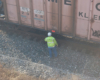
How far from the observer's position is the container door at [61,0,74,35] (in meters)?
8.68

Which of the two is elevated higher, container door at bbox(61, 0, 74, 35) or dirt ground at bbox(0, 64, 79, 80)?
container door at bbox(61, 0, 74, 35)

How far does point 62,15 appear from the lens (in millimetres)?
9117

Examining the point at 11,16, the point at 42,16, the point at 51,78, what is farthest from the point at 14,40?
the point at 51,78

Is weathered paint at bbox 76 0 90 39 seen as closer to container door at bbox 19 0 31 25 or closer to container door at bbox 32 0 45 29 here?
container door at bbox 32 0 45 29

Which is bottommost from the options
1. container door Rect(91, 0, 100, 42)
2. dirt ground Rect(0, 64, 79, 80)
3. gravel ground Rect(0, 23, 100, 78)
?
dirt ground Rect(0, 64, 79, 80)

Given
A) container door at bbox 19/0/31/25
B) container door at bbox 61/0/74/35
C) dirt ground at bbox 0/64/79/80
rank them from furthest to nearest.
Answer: container door at bbox 19/0/31/25
container door at bbox 61/0/74/35
dirt ground at bbox 0/64/79/80

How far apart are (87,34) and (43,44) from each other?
2745mm

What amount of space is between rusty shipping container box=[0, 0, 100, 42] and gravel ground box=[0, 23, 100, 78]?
3.02 ft

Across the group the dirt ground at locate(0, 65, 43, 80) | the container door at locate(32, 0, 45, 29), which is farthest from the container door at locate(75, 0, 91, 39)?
the dirt ground at locate(0, 65, 43, 80)

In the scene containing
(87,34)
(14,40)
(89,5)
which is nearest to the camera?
(89,5)

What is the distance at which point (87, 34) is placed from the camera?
28.6 ft

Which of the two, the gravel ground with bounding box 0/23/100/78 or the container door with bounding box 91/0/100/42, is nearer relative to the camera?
the container door with bounding box 91/0/100/42

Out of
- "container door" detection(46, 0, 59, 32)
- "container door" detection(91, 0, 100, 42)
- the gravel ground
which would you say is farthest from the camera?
"container door" detection(46, 0, 59, 32)

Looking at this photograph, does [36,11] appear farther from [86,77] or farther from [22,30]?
[86,77]
